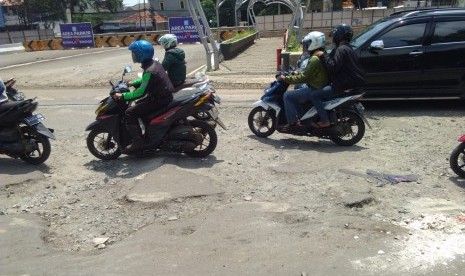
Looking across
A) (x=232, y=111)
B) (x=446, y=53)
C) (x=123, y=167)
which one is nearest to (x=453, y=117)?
(x=446, y=53)

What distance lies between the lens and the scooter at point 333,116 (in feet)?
21.3

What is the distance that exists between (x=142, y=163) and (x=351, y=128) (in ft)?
9.89

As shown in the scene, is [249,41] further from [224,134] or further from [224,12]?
[224,12]

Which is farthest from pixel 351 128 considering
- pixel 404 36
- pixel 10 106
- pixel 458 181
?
pixel 10 106

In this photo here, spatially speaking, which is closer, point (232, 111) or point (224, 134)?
point (224, 134)

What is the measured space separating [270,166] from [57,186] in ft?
8.54

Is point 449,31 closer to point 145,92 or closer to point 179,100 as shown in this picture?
point 179,100

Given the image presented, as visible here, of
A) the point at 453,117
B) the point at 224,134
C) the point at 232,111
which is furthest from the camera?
the point at 232,111

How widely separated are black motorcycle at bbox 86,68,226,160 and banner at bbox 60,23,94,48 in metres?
30.8

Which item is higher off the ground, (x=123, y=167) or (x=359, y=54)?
(x=359, y=54)

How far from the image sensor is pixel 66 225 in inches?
171

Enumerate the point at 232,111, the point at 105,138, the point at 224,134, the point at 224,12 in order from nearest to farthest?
the point at 105,138
the point at 224,134
the point at 232,111
the point at 224,12

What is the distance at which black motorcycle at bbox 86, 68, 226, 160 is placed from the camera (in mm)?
5855

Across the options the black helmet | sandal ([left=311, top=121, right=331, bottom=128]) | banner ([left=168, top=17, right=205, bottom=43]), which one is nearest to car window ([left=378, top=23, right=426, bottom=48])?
the black helmet
